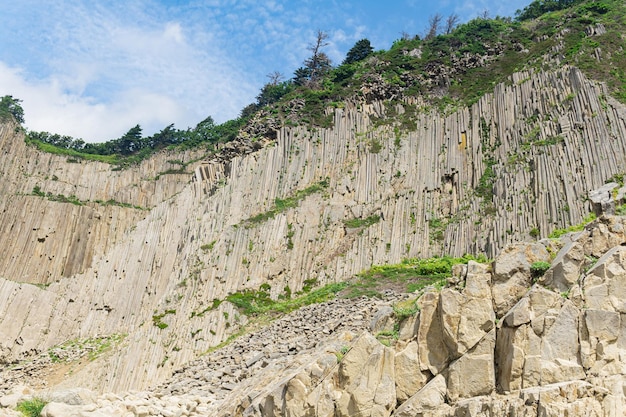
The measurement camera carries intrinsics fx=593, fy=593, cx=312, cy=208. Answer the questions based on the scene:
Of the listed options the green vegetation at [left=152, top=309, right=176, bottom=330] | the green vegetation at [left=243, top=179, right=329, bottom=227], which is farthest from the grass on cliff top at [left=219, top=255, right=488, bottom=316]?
the green vegetation at [left=243, top=179, right=329, bottom=227]

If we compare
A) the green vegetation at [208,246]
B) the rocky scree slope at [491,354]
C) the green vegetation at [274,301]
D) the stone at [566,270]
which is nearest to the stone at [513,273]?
the rocky scree slope at [491,354]

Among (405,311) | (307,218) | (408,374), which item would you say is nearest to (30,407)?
(408,374)

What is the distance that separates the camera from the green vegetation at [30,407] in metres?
13.6

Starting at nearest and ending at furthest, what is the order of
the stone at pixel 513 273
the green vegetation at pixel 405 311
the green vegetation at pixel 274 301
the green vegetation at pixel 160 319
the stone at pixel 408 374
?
the stone at pixel 408 374 → the stone at pixel 513 273 → the green vegetation at pixel 405 311 → the green vegetation at pixel 274 301 → the green vegetation at pixel 160 319

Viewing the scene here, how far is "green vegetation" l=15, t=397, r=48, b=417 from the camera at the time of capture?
13566mm

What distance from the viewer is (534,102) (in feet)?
110

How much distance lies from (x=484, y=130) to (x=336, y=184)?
9.67 meters

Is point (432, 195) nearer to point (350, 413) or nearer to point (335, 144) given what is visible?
point (335, 144)

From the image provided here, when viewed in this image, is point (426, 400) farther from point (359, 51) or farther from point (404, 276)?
point (359, 51)

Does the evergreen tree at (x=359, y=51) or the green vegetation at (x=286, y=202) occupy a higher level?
the evergreen tree at (x=359, y=51)

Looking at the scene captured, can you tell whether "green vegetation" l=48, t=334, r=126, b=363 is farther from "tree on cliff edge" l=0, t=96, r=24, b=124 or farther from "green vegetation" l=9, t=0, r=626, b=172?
"tree on cliff edge" l=0, t=96, r=24, b=124

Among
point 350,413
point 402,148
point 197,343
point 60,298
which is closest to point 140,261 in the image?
point 60,298

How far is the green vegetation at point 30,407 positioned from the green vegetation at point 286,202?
23.7 metres

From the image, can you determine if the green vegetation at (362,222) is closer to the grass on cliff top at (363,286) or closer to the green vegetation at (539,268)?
the grass on cliff top at (363,286)
